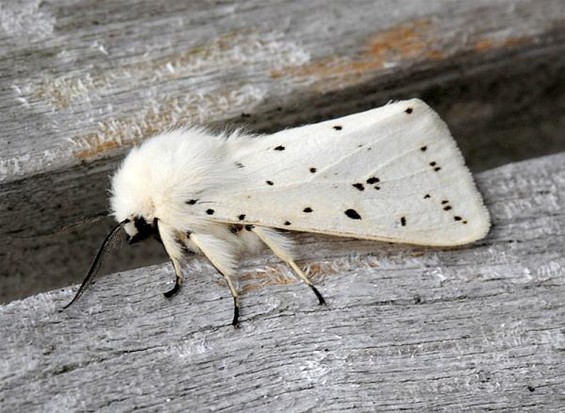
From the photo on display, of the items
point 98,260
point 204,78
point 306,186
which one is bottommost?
point 98,260

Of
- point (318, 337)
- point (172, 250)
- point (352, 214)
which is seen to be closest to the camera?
point (318, 337)

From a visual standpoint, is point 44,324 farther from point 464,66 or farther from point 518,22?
point 518,22

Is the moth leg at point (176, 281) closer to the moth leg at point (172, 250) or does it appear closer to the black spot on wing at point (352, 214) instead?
the moth leg at point (172, 250)

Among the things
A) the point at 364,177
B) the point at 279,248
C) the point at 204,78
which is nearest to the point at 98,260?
the point at 279,248

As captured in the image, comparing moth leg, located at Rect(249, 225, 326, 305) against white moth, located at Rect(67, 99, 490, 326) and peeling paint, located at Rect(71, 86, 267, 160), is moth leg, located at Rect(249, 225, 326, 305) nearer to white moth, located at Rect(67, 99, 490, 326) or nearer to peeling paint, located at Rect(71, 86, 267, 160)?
white moth, located at Rect(67, 99, 490, 326)

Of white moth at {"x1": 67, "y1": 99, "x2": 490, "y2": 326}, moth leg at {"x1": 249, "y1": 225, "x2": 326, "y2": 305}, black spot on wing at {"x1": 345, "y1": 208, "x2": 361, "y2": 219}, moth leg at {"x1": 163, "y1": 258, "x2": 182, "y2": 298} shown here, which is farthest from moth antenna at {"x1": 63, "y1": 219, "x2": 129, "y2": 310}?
black spot on wing at {"x1": 345, "y1": 208, "x2": 361, "y2": 219}

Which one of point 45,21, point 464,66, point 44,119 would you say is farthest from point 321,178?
point 45,21

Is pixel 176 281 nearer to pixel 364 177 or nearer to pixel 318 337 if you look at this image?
pixel 318 337
